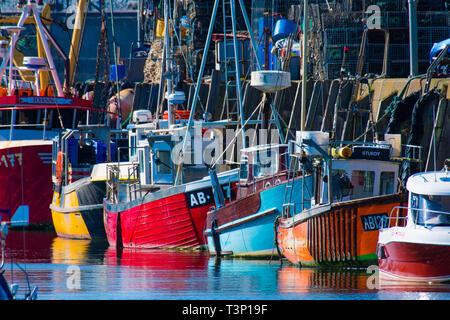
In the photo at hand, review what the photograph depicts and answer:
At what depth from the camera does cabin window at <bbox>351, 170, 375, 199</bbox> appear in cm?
1852

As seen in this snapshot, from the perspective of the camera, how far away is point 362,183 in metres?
18.6

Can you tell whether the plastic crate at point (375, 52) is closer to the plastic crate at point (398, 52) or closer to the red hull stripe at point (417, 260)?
the plastic crate at point (398, 52)

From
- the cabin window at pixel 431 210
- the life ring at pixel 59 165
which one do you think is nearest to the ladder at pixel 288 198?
the cabin window at pixel 431 210

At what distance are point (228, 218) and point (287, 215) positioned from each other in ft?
6.29

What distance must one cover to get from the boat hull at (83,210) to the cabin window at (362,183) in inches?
419

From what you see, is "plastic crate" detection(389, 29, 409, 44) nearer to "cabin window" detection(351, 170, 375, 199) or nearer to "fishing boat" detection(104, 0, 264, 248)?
"fishing boat" detection(104, 0, 264, 248)

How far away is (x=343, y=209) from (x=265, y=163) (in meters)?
4.25

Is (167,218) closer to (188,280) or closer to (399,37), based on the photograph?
(188,280)

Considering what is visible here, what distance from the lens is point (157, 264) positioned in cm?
1956

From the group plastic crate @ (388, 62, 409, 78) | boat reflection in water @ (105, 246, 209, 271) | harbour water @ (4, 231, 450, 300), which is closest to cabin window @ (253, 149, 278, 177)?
harbour water @ (4, 231, 450, 300)

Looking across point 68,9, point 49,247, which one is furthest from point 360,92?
point 68,9

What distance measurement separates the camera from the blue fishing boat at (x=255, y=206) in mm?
18875

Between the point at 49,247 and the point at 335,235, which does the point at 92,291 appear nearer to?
the point at 335,235

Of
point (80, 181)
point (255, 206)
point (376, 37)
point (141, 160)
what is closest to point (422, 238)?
point (255, 206)
